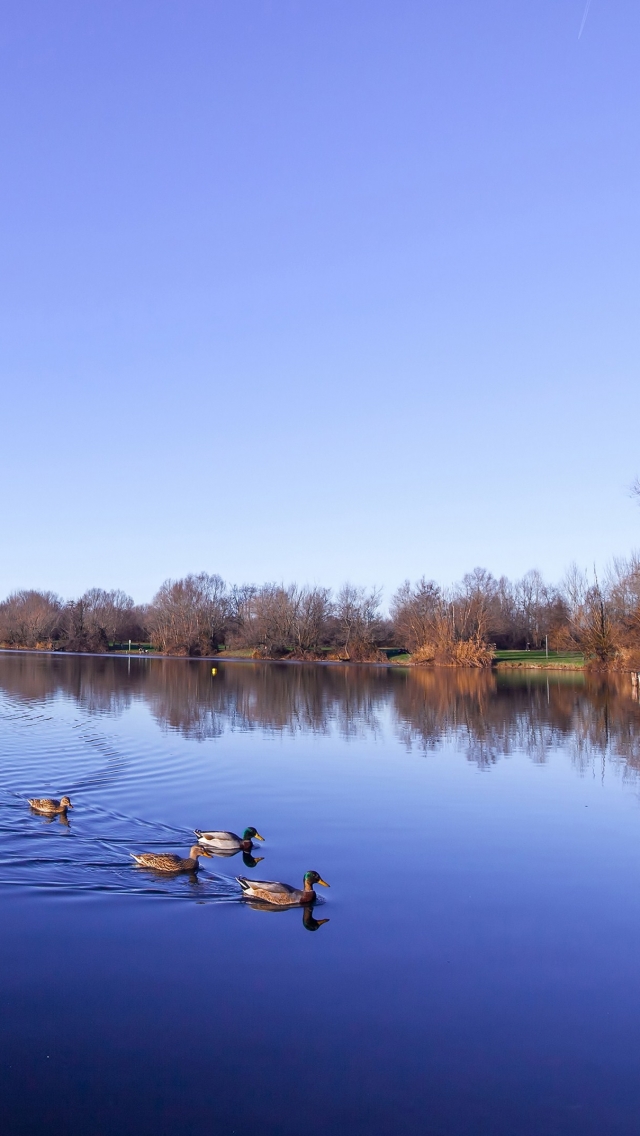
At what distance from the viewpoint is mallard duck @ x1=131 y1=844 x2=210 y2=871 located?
1027 centimetres

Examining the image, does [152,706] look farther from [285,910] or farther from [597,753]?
[285,910]

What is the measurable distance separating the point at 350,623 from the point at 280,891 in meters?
72.5

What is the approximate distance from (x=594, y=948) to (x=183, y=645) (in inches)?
3137

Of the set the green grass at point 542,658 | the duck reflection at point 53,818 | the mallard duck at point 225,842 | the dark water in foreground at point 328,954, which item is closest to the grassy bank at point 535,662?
the green grass at point 542,658

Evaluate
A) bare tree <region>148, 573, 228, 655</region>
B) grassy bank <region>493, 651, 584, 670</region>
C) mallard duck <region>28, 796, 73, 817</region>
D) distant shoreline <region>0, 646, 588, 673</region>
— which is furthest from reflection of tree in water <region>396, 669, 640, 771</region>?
bare tree <region>148, 573, 228, 655</region>

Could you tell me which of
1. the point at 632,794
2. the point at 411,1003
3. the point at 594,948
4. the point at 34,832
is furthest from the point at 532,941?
the point at 632,794

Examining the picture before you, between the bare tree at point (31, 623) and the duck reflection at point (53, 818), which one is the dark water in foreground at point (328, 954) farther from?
the bare tree at point (31, 623)

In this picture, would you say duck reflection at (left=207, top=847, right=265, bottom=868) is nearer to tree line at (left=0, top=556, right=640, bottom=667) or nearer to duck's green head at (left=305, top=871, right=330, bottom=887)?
duck's green head at (left=305, top=871, right=330, bottom=887)

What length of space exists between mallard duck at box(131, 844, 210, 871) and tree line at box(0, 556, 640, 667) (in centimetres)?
4393

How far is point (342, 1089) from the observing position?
223 inches

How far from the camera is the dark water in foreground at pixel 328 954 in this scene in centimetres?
555

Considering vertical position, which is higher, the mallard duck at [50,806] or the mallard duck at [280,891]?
the mallard duck at [50,806]

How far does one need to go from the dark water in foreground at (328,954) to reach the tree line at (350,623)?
39270 millimetres

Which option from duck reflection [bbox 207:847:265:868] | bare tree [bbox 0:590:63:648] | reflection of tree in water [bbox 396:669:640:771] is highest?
bare tree [bbox 0:590:63:648]
